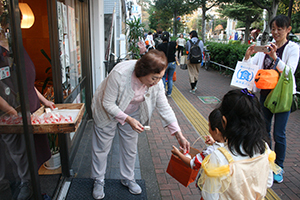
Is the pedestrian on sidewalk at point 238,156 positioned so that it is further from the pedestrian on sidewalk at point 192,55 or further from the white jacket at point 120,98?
the pedestrian on sidewalk at point 192,55

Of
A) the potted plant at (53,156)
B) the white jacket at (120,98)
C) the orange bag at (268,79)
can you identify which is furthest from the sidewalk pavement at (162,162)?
the orange bag at (268,79)

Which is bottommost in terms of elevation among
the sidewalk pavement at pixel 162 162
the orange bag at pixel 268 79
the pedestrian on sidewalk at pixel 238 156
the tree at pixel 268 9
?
the sidewalk pavement at pixel 162 162

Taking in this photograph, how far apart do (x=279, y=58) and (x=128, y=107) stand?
6.42 ft

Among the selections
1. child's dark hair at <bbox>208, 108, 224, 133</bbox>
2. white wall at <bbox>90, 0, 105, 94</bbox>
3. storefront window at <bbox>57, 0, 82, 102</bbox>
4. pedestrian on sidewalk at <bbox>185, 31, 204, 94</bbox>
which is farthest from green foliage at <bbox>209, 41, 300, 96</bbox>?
child's dark hair at <bbox>208, 108, 224, 133</bbox>

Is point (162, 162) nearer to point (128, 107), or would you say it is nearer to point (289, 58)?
point (128, 107)

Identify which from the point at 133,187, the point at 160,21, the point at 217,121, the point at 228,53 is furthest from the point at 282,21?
the point at 160,21

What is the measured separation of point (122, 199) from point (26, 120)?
1513mm

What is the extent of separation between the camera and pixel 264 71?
3.01 meters

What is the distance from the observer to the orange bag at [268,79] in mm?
2967

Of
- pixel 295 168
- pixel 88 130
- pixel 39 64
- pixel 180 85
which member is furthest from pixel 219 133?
pixel 180 85

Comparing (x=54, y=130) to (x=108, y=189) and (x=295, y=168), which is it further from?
(x=295, y=168)

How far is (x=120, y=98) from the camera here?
2387mm

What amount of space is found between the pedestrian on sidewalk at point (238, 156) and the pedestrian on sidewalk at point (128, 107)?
0.70 meters

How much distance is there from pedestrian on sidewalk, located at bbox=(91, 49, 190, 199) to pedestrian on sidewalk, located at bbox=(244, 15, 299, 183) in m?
1.47
